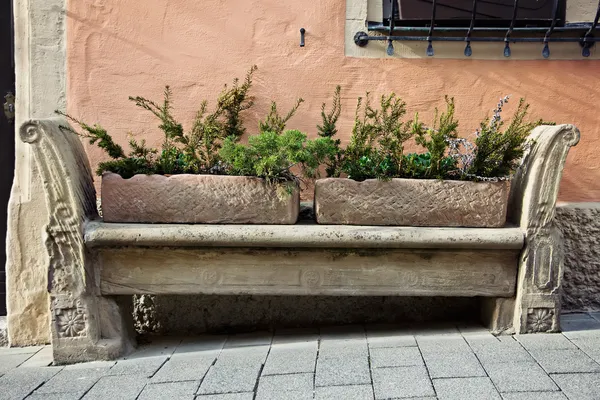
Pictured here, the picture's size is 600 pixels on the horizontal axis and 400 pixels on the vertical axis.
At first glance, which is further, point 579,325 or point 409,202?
point 579,325

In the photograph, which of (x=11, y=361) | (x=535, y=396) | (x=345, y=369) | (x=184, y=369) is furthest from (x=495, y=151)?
(x=11, y=361)

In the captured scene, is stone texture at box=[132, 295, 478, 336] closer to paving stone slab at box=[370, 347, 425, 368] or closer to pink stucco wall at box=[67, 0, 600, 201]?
paving stone slab at box=[370, 347, 425, 368]

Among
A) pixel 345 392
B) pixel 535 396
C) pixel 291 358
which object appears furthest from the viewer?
pixel 291 358

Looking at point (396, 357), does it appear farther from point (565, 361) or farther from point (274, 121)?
point (274, 121)

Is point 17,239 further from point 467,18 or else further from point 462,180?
point 467,18

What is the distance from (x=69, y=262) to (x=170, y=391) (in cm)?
81

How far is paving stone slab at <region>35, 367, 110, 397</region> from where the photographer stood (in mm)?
2232

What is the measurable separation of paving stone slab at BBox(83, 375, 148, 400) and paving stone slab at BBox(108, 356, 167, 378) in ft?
0.15

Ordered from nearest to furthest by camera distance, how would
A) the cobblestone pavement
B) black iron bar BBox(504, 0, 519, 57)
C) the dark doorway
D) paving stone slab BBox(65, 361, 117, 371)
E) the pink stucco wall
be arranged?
1. the cobblestone pavement
2. paving stone slab BBox(65, 361, 117, 371)
3. black iron bar BBox(504, 0, 519, 57)
4. the pink stucco wall
5. the dark doorway

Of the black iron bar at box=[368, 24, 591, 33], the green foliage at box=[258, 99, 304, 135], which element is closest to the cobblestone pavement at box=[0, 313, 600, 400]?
the green foliage at box=[258, 99, 304, 135]

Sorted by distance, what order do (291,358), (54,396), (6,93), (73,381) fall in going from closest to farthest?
(54,396) < (73,381) < (291,358) < (6,93)

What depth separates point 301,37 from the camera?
10.0 ft

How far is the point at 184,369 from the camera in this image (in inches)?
93.1

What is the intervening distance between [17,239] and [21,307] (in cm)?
38
